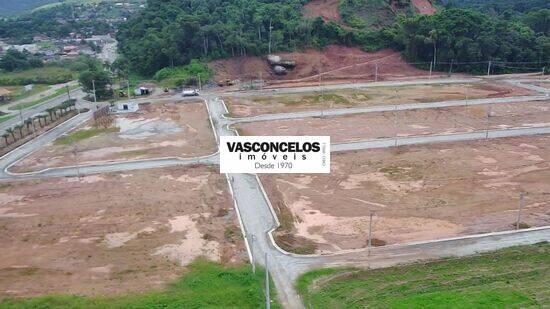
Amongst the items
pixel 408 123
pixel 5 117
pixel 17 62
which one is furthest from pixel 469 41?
pixel 17 62

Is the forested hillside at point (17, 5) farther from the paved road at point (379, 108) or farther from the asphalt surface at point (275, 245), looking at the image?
the asphalt surface at point (275, 245)

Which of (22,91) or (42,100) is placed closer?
(42,100)

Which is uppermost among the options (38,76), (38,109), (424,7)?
(424,7)

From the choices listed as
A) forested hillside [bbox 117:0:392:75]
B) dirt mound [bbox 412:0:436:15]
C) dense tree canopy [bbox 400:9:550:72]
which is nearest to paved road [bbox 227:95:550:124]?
dense tree canopy [bbox 400:9:550:72]

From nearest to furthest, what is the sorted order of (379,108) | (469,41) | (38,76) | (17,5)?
(379,108) → (469,41) → (38,76) → (17,5)

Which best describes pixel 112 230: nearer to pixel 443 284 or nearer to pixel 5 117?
pixel 443 284

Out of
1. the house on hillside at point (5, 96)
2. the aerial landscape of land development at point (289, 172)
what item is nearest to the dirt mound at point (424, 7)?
the aerial landscape of land development at point (289, 172)

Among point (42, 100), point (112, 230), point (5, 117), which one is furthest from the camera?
point (42, 100)
